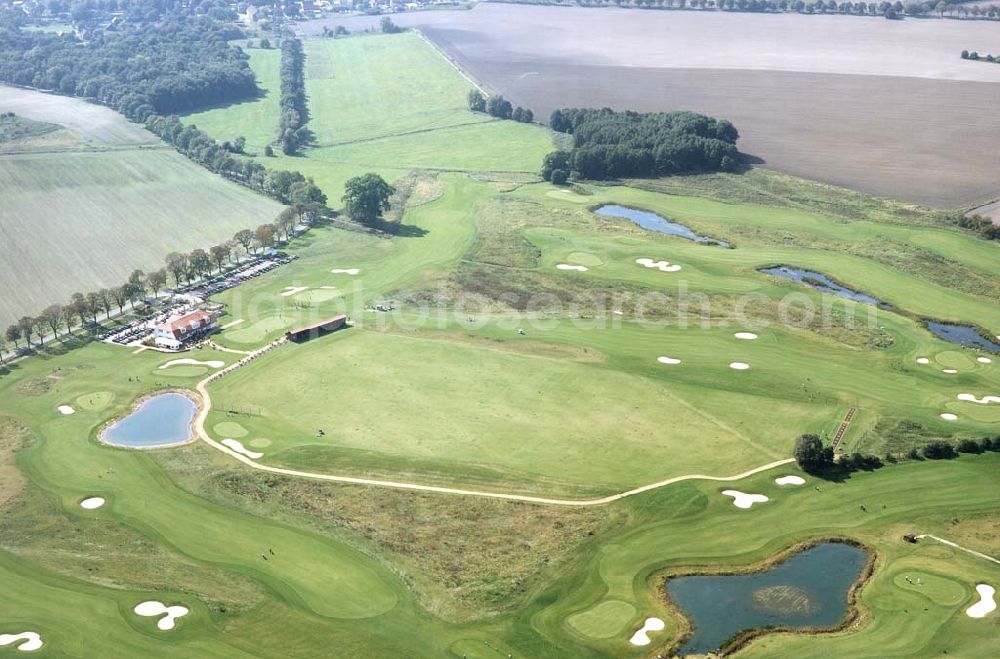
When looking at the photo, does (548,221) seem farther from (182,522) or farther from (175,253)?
(182,522)

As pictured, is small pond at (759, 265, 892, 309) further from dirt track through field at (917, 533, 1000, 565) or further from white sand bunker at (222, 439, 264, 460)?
white sand bunker at (222, 439, 264, 460)

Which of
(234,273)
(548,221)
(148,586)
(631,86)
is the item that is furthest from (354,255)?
(631,86)

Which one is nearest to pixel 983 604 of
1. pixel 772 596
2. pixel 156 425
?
pixel 772 596

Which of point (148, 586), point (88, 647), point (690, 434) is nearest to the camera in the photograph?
point (88, 647)

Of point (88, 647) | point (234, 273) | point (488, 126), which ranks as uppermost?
point (488, 126)

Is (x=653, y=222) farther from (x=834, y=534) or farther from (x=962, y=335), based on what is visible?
(x=834, y=534)

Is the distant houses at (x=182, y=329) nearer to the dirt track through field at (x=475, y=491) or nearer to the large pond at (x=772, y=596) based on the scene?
the dirt track through field at (x=475, y=491)

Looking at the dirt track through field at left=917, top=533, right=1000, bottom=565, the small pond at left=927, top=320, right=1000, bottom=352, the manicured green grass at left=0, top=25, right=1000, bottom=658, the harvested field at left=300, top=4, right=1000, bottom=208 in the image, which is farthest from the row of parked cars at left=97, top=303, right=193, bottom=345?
the harvested field at left=300, top=4, right=1000, bottom=208
